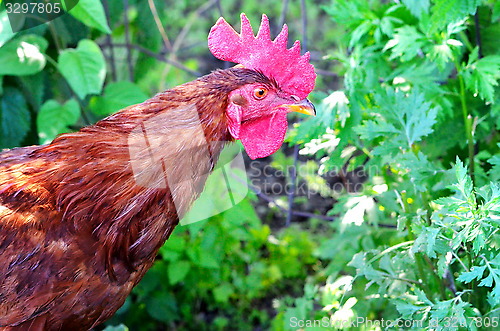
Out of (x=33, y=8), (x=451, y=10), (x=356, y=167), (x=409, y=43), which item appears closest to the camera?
(x=451, y=10)

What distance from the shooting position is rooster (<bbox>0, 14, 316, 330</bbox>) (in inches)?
74.2

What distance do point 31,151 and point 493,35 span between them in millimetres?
2584

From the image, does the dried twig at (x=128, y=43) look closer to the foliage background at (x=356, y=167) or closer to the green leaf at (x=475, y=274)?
the foliage background at (x=356, y=167)

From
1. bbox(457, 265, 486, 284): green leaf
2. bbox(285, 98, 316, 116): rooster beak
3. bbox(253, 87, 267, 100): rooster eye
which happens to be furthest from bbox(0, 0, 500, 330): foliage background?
bbox(253, 87, 267, 100): rooster eye

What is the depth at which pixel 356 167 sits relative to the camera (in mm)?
3346

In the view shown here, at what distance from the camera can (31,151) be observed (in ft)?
6.95

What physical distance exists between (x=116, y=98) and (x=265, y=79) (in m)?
1.42

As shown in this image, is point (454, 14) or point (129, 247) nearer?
point (129, 247)

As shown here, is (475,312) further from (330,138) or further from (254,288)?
(254,288)

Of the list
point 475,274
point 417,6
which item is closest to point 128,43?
point 417,6

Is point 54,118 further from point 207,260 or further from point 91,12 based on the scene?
point 207,260

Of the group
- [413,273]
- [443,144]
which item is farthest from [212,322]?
[443,144]

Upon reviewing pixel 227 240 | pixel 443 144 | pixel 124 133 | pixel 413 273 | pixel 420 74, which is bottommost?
pixel 227 240

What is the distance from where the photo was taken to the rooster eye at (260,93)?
6.58ft
